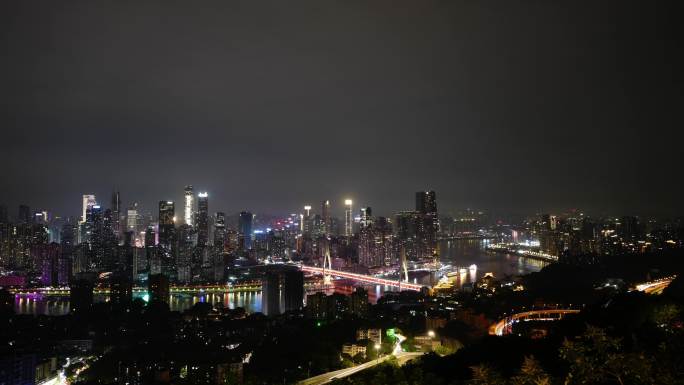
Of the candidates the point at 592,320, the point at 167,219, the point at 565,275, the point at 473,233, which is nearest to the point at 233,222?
the point at 167,219

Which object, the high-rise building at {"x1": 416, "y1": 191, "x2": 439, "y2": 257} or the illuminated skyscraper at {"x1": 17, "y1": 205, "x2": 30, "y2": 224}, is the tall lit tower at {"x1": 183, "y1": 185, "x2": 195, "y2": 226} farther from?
the high-rise building at {"x1": 416, "y1": 191, "x2": 439, "y2": 257}

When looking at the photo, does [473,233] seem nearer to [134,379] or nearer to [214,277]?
[214,277]

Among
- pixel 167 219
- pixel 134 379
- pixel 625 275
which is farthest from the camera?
pixel 167 219

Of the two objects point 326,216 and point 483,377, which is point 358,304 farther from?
point 326,216

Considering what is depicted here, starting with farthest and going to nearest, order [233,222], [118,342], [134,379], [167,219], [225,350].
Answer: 1. [233,222]
2. [167,219]
3. [118,342]
4. [225,350]
5. [134,379]

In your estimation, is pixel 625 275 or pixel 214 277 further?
pixel 214 277

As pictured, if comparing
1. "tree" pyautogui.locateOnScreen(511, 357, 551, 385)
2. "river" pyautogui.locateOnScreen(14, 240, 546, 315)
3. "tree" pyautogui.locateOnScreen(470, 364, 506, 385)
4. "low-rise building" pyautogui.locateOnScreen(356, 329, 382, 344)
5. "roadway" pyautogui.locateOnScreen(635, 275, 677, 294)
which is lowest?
"river" pyautogui.locateOnScreen(14, 240, 546, 315)

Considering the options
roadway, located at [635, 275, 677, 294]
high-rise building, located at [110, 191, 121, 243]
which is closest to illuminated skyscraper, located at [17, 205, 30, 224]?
high-rise building, located at [110, 191, 121, 243]

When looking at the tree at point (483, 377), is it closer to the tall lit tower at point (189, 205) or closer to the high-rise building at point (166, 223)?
the high-rise building at point (166, 223)

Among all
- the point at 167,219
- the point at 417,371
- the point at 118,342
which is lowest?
the point at 118,342
